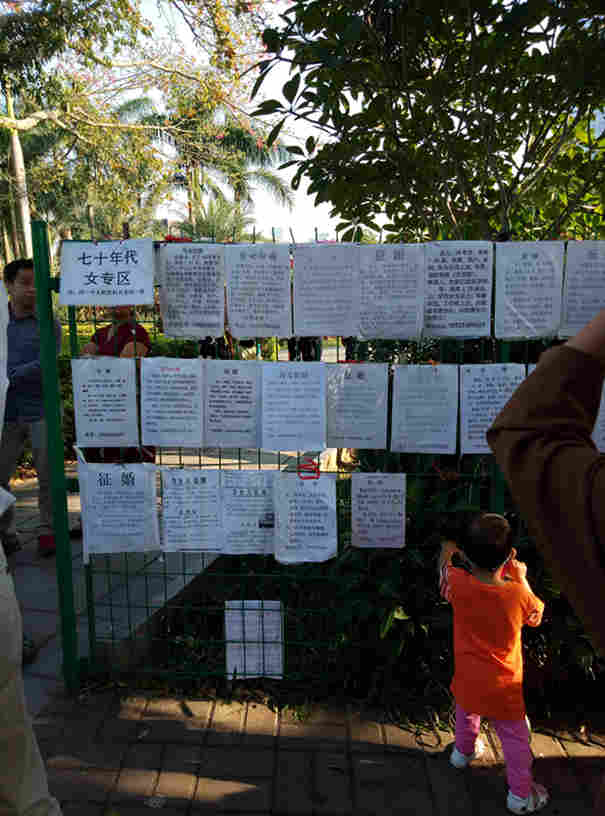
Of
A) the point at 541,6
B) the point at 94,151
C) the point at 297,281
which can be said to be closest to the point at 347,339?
the point at 297,281

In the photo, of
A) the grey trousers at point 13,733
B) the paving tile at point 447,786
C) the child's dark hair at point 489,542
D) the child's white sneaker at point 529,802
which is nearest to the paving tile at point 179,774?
the grey trousers at point 13,733

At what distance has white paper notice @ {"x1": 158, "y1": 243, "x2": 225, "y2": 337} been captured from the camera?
2.61 meters

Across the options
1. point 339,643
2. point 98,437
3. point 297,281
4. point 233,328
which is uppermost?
point 297,281

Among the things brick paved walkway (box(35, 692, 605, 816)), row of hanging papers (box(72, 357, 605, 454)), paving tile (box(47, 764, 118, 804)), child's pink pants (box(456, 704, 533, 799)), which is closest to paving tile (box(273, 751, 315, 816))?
brick paved walkway (box(35, 692, 605, 816))

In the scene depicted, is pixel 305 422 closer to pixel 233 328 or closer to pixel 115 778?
pixel 233 328

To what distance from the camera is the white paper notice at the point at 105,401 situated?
2.71 m

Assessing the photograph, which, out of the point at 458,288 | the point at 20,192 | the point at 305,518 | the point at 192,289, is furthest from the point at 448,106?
the point at 20,192

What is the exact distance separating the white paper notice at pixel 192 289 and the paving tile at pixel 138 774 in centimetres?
185

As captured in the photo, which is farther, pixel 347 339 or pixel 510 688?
pixel 347 339

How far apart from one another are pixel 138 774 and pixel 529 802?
1.57 meters

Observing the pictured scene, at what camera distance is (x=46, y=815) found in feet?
6.02

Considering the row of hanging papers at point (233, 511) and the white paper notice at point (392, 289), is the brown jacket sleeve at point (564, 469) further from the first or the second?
the row of hanging papers at point (233, 511)

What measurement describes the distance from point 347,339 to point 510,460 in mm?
2003

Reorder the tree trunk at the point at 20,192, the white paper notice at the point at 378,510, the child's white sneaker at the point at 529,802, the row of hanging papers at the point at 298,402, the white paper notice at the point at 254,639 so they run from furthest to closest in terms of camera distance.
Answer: the tree trunk at the point at 20,192 → the white paper notice at the point at 254,639 → the white paper notice at the point at 378,510 → the row of hanging papers at the point at 298,402 → the child's white sneaker at the point at 529,802
